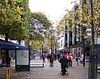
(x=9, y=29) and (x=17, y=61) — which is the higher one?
(x=9, y=29)

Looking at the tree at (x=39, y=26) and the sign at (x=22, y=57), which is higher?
the tree at (x=39, y=26)

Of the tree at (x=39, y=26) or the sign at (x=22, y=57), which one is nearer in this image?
the sign at (x=22, y=57)

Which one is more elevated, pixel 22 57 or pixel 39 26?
pixel 39 26

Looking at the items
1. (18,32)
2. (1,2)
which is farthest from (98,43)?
(1,2)

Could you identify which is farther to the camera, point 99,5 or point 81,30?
point 81,30

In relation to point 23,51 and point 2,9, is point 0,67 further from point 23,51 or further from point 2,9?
point 2,9

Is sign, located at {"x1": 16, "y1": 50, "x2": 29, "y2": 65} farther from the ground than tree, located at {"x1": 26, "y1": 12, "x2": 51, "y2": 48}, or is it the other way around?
tree, located at {"x1": 26, "y1": 12, "x2": 51, "y2": 48}

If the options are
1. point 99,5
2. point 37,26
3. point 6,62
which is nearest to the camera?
point 99,5

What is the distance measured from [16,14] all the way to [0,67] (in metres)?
18.6

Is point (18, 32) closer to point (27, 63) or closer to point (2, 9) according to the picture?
point (27, 63)

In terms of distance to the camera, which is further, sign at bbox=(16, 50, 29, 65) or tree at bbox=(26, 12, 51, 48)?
tree at bbox=(26, 12, 51, 48)

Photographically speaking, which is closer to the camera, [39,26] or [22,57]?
[22,57]

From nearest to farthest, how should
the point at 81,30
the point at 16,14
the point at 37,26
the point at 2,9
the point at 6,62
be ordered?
the point at 2,9
the point at 16,14
the point at 6,62
the point at 81,30
the point at 37,26

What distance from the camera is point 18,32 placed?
141 feet
